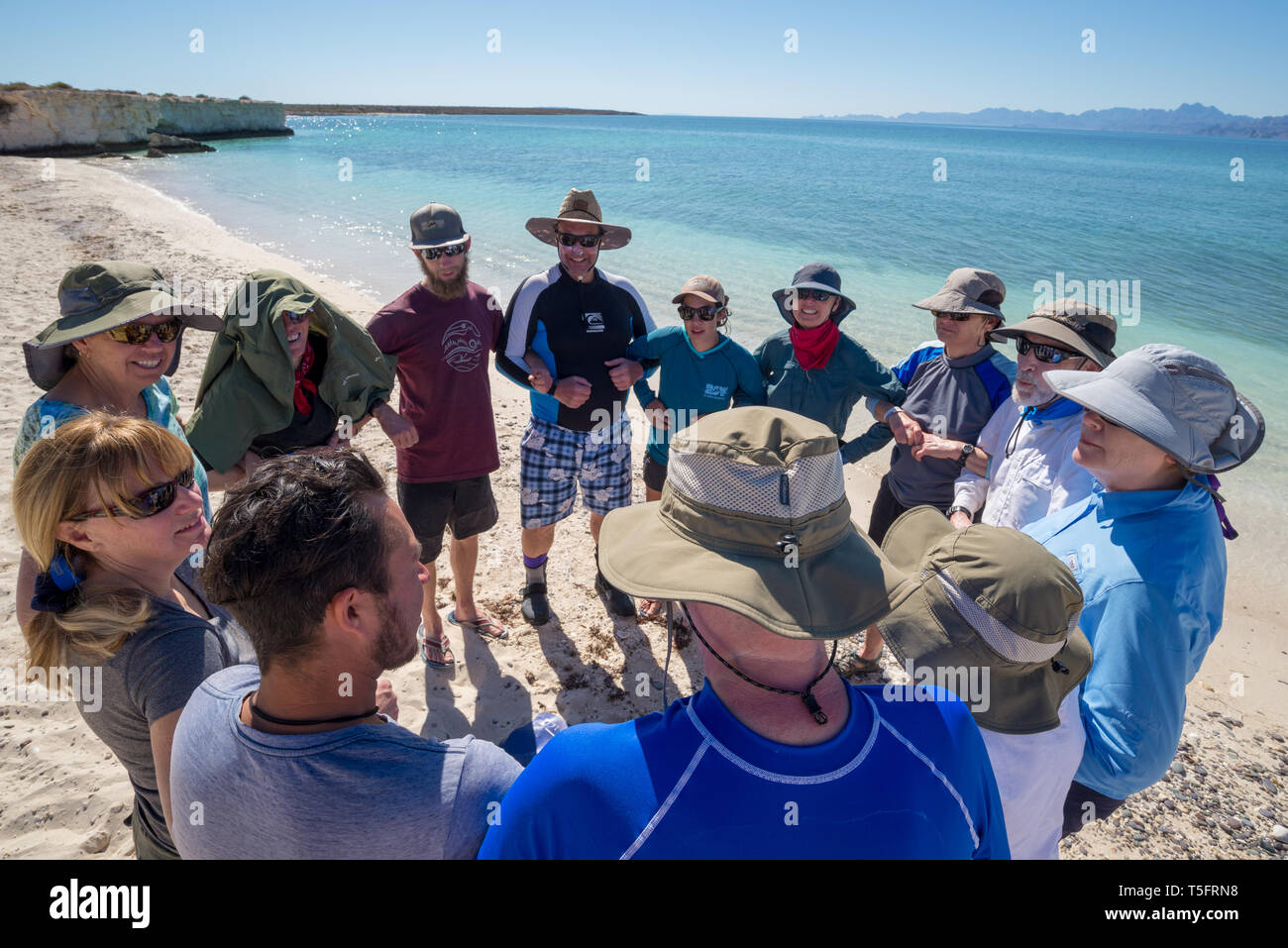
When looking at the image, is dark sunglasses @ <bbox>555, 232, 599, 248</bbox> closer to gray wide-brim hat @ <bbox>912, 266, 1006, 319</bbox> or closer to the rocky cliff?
gray wide-brim hat @ <bbox>912, 266, 1006, 319</bbox>

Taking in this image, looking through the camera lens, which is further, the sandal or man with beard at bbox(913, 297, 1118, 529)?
the sandal

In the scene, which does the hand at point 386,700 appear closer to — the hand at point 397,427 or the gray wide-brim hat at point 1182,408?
the hand at point 397,427

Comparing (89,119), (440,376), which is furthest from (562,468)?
(89,119)

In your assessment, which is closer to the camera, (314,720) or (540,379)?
(314,720)

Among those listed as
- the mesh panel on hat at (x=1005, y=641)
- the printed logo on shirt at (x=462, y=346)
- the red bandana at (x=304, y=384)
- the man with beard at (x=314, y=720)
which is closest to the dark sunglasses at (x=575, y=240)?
the printed logo on shirt at (x=462, y=346)

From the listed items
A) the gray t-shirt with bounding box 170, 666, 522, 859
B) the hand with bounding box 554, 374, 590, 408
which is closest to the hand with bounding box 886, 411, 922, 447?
the hand with bounding box 554, 374, 590, 408

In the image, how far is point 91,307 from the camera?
2.73 metres

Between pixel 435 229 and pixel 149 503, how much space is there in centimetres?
241

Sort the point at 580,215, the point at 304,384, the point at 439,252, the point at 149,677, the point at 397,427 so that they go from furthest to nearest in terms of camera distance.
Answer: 1. the point at 580,215
2. the point at 439,252
3. the point at 397,427
4. the point at 304,384
5. the point at 149,677

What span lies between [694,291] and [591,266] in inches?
28.6

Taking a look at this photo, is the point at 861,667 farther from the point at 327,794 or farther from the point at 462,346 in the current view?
the point at 327,794

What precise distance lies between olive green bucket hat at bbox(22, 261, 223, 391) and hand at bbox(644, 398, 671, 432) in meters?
2.58

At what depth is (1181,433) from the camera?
211 centimetres

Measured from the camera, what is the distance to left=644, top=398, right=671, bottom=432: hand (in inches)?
175
